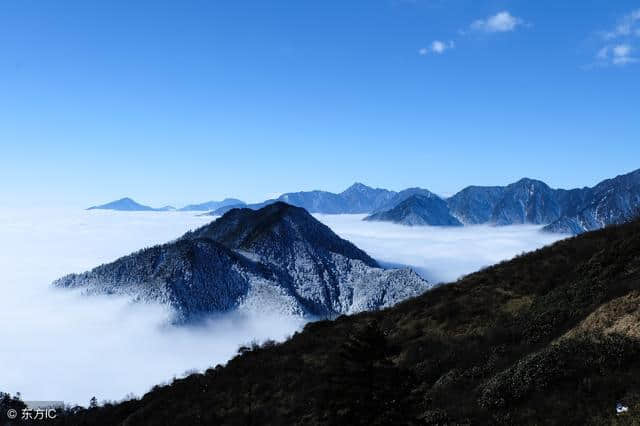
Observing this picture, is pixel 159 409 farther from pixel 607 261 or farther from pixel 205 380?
pixel 607 261

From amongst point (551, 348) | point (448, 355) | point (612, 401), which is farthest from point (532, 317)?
point (612, 401)

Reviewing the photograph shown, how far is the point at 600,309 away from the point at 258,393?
76.8 feet

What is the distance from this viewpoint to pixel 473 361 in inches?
→ 949

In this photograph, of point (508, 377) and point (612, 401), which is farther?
point (508, 377)

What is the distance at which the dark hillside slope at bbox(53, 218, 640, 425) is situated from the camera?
13414 millimetres

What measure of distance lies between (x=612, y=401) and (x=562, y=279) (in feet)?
60.4

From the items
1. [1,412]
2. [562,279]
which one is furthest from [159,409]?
[1,412]

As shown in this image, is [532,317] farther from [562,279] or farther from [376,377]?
[376,377]

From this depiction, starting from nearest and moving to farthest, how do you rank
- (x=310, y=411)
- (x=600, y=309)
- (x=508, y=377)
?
(x=508, y=377) < (x=600, y=309) < (x=310, y=411)

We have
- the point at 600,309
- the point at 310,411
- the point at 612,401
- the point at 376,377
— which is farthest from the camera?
the point at 310,411

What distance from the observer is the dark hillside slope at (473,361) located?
44.0 feet

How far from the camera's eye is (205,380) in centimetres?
4338

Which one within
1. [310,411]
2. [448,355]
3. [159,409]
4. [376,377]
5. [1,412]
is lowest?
[1,412]

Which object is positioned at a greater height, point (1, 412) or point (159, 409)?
point (159, 409)
